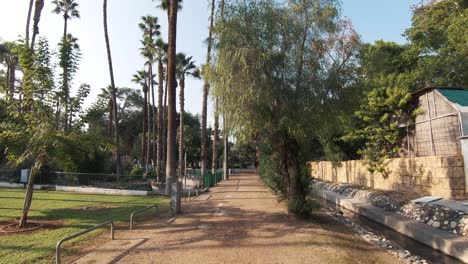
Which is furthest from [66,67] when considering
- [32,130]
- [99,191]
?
[99,191]

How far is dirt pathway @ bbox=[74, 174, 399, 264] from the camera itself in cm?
802

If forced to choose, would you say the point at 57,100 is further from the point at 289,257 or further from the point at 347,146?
→ the point at 347,146

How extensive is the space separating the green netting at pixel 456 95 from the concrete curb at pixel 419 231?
6.24 metres

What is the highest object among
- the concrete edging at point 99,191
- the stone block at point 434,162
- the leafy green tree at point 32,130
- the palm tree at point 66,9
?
the palm tree at point 66,9

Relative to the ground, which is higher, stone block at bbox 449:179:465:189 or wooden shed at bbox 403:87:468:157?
wooden shed at bbox 403:87:468:157

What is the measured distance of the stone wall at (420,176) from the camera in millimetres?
14703

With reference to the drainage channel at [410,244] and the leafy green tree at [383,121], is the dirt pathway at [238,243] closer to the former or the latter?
the drainage channel at [410,244]

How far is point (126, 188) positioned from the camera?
24172 millimetres

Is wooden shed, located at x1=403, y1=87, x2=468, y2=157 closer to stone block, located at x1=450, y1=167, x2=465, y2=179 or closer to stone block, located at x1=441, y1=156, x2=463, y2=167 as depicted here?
stone block, located at x1=441, y1=156, x2=463, y2=167

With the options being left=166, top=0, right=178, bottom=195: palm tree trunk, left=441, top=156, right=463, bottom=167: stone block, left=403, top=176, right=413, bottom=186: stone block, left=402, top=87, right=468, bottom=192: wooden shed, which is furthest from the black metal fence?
left=441, top=156, right=463, bottom=167: stone block

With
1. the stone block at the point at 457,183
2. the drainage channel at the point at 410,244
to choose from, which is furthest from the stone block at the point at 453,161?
the drainage channel at the point at 410,244

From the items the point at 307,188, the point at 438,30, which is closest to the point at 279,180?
the point at 307,188

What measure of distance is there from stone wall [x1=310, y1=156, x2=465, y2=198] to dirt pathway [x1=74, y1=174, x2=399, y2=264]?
A: 3628mm

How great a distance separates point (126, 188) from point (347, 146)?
19.3 metres
